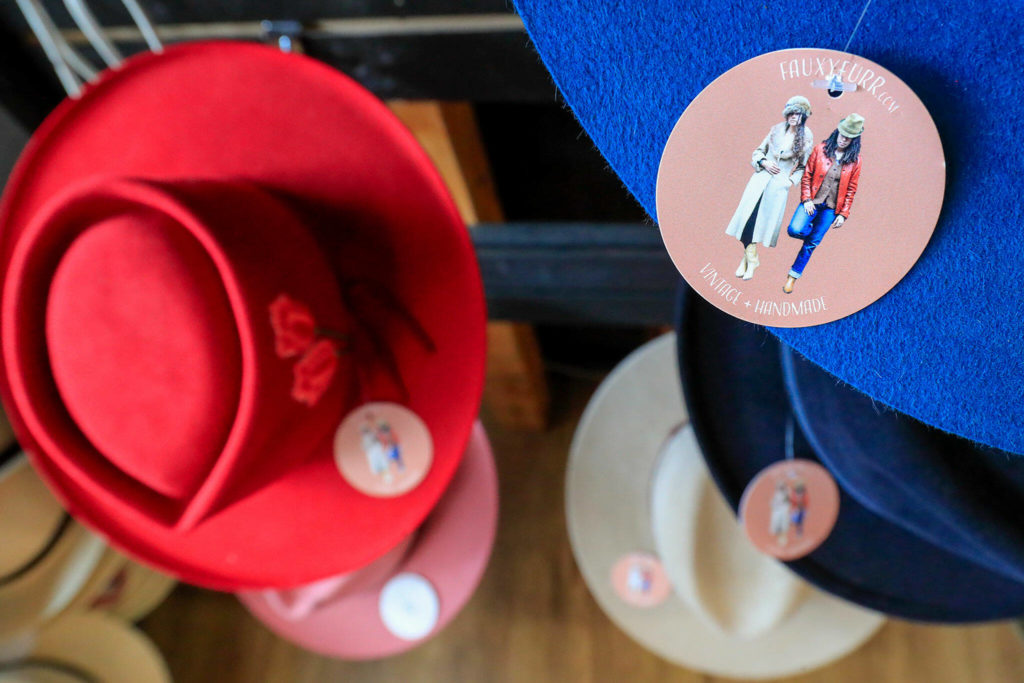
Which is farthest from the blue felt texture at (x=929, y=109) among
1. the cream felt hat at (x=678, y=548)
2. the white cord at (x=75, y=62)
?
the cream felt hat at (x=678, y=548)

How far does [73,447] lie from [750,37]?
0.53 m

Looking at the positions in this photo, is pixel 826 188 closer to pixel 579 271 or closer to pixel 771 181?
pixel 771 181

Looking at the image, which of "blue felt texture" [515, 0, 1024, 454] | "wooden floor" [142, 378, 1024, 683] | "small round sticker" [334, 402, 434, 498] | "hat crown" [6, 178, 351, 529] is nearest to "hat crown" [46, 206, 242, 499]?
"hat crown" [6, 178, 351, 529]

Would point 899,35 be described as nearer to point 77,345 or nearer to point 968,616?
point 77,345

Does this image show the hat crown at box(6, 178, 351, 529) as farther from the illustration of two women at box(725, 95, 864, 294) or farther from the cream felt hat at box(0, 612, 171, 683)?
the cream felt hat at box(0, 612, 171, 683)

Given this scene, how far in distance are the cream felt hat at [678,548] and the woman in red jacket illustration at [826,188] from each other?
2.54ft

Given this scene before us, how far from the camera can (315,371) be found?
582mm

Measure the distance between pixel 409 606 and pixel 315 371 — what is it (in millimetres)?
600

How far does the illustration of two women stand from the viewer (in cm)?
30

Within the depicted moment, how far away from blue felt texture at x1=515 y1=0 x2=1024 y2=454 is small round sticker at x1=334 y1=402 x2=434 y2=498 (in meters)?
0.40

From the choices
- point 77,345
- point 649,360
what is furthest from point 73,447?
point 649,360

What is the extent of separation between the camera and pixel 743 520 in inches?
28.1

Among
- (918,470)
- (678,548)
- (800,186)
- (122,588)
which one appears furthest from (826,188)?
(122,588)

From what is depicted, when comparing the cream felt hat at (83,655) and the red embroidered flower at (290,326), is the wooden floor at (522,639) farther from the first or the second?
the red embroidered flower at (290,326)
